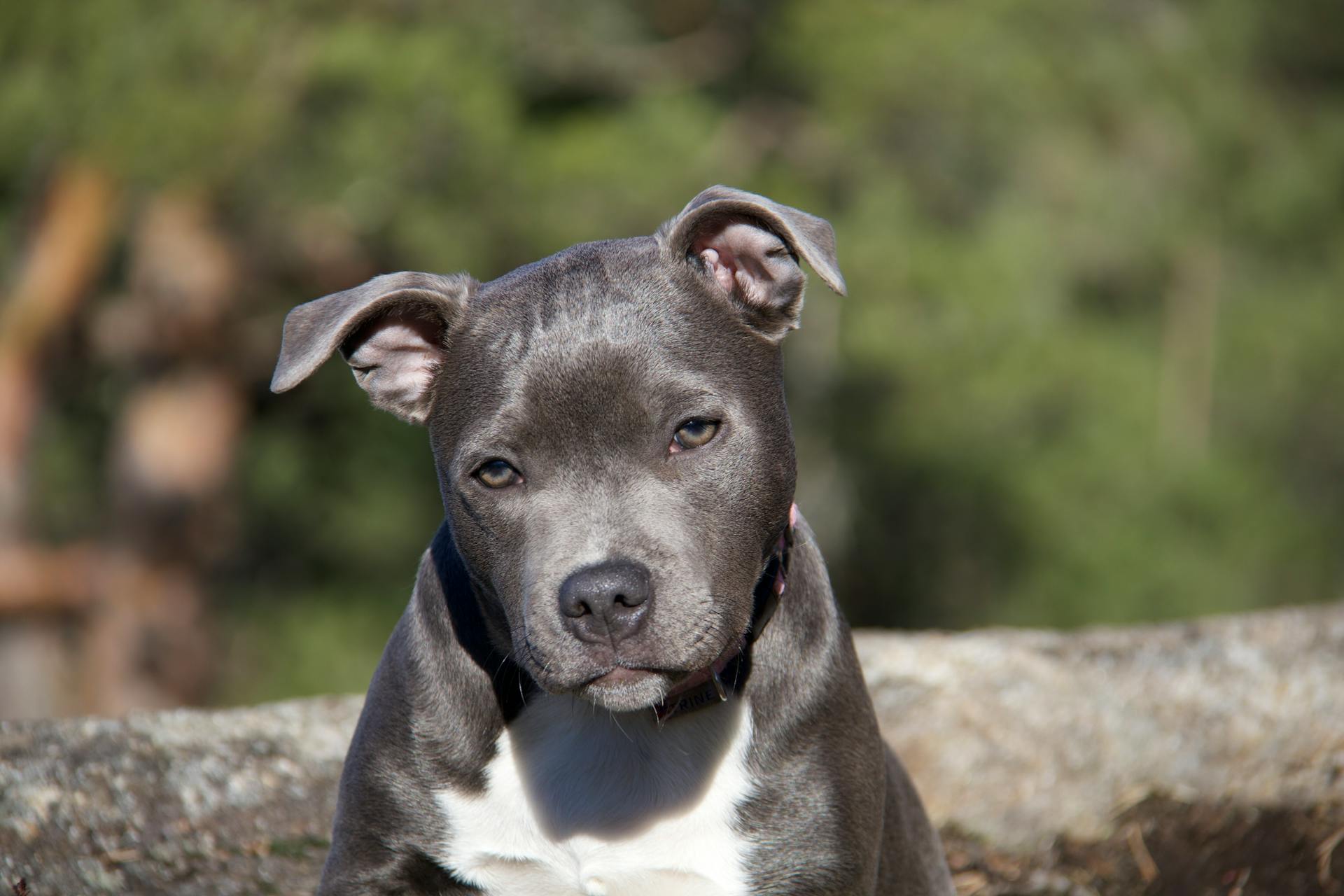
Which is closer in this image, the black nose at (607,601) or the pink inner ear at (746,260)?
the black nose at (607,601)

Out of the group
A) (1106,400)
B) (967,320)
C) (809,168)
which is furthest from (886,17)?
(1106,400)

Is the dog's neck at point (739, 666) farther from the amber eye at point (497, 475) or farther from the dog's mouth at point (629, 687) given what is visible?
the amber eye at point (497, 475)

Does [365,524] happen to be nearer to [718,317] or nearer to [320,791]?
[320,791]

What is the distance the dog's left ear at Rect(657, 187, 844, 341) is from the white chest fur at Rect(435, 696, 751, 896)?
0.89 meters

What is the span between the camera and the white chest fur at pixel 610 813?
130 inches

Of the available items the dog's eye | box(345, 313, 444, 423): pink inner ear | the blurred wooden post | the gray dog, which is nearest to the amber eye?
the gray dog

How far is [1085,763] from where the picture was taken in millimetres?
5094

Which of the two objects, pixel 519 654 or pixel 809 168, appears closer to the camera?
pixel 519 654

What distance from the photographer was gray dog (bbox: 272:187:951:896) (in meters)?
3.10

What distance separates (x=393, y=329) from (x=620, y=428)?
0.74 metres

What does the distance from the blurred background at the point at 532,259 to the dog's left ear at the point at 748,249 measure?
23.2ft

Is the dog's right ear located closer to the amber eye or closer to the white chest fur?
the amber eye

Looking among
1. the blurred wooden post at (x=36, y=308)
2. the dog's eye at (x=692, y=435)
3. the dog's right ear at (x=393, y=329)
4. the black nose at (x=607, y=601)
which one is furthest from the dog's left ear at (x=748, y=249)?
the blurred wooden post at (x=36, y=308)

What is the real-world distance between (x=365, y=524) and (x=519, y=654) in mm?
12701
